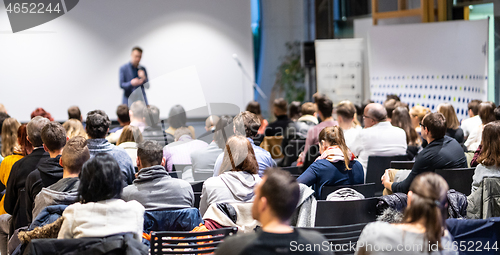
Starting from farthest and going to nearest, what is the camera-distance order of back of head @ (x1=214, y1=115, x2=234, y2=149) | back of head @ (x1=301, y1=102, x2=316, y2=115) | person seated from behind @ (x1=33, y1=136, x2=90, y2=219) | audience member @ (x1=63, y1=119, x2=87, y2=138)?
back of head @ (x1=301, y1=102, x2=316, y2=115) < audience member @ (x1=63, y1=119, x2=87, y2=138) < back of head @ (x1=214, y1=115, x2=234, y2=149) < person seated from behind @ (x1=33, y1=136, x2=90, y2=219)

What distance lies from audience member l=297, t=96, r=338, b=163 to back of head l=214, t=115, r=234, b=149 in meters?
1.32

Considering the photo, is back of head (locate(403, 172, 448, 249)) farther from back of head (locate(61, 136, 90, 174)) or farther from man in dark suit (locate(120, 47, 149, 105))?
man in dark suit (locate(120, 47, 149, 105))

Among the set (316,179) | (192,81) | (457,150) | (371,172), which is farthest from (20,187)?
(457,150)

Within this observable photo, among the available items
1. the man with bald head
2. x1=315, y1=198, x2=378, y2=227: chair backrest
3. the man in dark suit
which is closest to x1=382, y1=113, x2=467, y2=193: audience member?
x1=315, y1=198, x2=378, y2=227: chair backrest

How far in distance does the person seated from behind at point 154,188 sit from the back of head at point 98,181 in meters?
0.58

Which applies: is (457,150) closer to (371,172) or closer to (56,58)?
(371,172)

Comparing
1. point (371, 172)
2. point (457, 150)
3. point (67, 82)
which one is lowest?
point (371, 172)

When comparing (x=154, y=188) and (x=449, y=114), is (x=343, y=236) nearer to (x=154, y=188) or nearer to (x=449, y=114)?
(x=154, y=188)

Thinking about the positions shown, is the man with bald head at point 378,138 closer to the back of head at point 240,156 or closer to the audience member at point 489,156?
the audience member at point 489,156

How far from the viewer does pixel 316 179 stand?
339 centimetres

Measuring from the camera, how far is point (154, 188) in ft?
9.19

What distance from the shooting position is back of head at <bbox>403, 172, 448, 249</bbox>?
1.70 metres

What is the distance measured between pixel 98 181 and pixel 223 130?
1820 millimetres

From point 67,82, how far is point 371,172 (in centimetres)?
645
